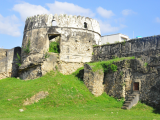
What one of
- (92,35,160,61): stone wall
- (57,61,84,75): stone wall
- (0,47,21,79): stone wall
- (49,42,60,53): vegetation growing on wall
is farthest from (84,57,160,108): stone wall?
(0,47,21,79): stone wall

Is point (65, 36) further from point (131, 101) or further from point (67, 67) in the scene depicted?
point (131, 101)

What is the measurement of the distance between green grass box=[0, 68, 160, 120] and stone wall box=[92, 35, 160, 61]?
3255mm

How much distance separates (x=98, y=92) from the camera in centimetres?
1641

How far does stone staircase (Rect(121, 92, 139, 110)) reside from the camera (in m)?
13.8

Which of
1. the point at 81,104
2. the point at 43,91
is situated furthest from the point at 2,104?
the point at 81,104

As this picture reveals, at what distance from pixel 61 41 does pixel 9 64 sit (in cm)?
583

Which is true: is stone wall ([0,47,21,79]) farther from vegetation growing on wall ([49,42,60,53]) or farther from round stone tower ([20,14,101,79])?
vegetation growing on wall ([49,42,60,53])

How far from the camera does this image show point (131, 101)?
552 inches

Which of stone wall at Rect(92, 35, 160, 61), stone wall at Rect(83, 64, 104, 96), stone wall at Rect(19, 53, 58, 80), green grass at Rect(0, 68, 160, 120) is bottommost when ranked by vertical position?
green grass at Rect(0, 68, 160, 120)

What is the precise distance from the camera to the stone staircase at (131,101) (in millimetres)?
13825

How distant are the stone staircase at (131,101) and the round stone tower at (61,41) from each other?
5990mm

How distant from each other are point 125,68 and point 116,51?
267 centimetres

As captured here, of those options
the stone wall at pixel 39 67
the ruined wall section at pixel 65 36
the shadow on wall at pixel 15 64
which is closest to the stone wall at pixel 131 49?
the ruined wall section at pixel 65 36

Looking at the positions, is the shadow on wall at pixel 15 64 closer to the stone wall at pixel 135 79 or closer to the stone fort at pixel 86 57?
the stone fort at pixel 86 57
